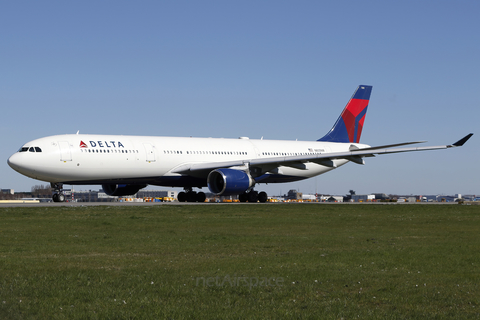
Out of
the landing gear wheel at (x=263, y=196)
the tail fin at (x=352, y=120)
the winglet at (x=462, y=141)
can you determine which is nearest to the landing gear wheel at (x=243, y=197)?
the landing gear wheel at (x=263, y=196)

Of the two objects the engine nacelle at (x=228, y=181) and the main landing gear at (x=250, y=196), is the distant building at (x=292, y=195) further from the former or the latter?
the engine nacelle at (x=228, y=181)

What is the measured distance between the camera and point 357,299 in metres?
7.72

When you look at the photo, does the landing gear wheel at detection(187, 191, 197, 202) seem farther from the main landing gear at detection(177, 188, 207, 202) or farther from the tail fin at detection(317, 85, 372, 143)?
the tail fin at detection(317, 85, 372, 143)

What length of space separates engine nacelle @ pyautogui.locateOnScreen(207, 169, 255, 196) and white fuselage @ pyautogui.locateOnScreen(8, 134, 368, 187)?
2202mm

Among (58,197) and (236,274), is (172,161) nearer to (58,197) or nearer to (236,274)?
(58,197)

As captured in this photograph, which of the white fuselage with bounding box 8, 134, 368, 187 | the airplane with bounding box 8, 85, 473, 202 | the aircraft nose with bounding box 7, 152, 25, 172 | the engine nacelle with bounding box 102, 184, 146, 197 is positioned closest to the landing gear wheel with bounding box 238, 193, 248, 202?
the airplane with bounding box 8, 85, 473, 202

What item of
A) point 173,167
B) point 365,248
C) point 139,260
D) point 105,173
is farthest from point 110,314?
point 173,167

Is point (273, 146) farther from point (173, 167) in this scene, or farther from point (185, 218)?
point (185, 218)

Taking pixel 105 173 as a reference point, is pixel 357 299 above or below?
below

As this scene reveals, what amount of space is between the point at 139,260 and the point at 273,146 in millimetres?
34284

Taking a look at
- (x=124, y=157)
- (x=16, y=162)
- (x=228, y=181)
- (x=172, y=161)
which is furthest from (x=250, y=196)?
(x=16, y=162)

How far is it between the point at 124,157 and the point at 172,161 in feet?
12.3

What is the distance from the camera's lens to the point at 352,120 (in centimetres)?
5119

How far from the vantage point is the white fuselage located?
33.4m
